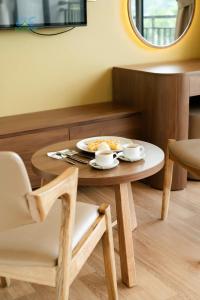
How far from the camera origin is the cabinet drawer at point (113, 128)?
8.95ft

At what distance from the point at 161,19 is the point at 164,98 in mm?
921

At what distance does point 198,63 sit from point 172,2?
1.87 ft

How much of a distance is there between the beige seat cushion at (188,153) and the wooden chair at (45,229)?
672 millimetres

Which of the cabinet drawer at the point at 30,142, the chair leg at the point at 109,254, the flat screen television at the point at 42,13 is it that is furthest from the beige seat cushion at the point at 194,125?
the chair leg at the point at 109,254

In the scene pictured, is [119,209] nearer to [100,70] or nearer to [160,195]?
[160,195]

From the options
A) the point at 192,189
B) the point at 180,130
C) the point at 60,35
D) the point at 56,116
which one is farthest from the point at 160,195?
the point at 60,35

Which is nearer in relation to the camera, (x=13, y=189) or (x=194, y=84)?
(x=13, y=189)

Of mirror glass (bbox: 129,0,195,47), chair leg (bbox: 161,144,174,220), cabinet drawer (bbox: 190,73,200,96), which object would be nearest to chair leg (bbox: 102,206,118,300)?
chair leg (bbox: 161,144,174,220)

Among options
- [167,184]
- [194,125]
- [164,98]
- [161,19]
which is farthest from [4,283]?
[161,19]

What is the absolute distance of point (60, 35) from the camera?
2906 millimetres

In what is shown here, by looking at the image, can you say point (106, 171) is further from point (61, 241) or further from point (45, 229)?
point (61, 241)

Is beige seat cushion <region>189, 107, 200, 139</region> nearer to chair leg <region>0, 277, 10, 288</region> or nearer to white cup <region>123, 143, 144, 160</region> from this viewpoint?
white cup <region>123, 143, 144, 160</region>

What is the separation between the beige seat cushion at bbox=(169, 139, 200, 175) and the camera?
2.06 m

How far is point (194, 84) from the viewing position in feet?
9.06
